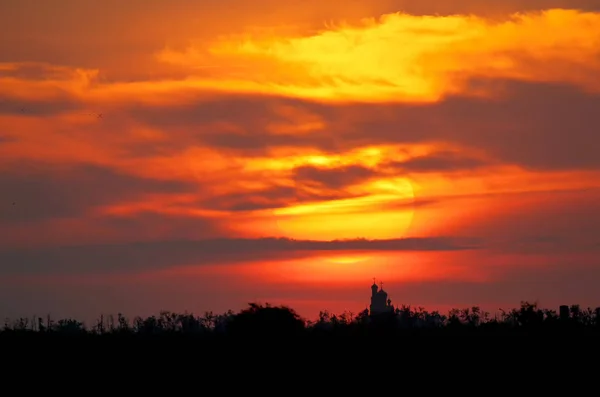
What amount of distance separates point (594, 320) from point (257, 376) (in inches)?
1125

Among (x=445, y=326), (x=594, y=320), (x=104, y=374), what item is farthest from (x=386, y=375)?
(x=594, y=320)

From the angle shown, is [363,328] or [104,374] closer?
[104,374]

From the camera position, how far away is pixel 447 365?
5297cm

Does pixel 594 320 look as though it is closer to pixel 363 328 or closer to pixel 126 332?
pixel 363 328

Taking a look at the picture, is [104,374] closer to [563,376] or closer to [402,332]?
[402,332]

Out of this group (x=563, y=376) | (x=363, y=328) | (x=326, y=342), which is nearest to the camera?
(x=563, y=376)

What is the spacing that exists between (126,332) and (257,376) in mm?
12312

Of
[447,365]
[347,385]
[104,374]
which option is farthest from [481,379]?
[104,374]

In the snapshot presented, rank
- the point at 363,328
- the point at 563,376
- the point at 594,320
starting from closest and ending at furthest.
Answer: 1. the point at 563,376
2. the point at 363,328
3. the point at 594,320

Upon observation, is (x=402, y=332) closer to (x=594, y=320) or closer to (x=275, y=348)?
(x=275, y=348)

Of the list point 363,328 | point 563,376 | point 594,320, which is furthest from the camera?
point 594,320

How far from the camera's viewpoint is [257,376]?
5238cm

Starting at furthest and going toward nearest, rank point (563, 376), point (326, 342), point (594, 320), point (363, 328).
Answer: point (594, 320)
point (363, 328)
point (326, 342)
point (563, 376)

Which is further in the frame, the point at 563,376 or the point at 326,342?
the point at 326,342
